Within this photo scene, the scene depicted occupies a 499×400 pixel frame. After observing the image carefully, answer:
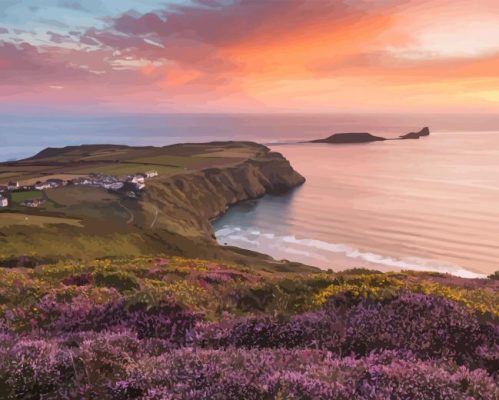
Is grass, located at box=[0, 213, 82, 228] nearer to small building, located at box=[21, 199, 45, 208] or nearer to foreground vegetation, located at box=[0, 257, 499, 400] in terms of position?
small building, located at box=[21, 199, 45, 208]

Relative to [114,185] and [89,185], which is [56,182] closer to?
[89,185]

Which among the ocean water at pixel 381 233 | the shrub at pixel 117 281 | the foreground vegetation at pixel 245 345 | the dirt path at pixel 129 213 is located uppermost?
the foreground vegetation at pixel 245 345

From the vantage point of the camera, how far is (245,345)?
28.1 ft

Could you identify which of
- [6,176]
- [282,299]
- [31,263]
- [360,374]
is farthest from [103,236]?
[6,176]

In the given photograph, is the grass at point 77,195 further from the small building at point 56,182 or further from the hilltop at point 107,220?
the small building at point 56,182

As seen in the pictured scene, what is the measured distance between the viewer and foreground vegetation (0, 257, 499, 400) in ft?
19.0

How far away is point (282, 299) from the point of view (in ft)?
40.8

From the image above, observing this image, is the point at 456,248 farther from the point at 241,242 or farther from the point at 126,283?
the point at 126,283

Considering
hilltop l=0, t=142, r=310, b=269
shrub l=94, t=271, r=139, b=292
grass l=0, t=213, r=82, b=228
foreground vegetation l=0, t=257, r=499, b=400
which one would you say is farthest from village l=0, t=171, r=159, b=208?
foreground vegetation l=0, t=257, r=499, b=400

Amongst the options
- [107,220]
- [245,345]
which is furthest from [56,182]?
[245,345]

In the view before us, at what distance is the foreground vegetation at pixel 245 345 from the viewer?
5.78 meters

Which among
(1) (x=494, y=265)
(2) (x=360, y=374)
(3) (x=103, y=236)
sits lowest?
(1) (x=494, y=265)

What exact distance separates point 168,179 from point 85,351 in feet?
629

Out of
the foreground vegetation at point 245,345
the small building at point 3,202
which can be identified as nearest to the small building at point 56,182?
the small building at point 3,202
